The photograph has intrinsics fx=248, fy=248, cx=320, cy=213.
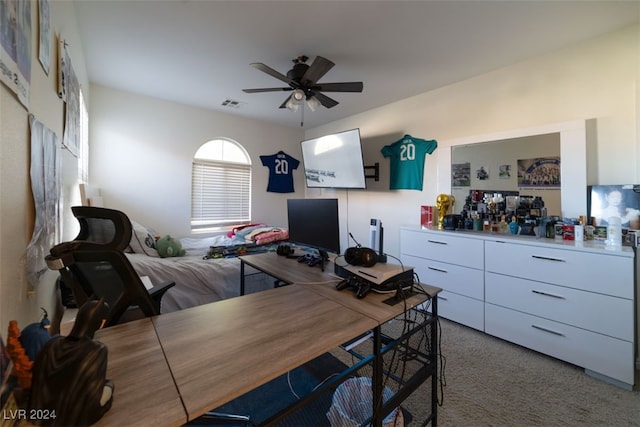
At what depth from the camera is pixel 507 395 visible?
1.67 metres

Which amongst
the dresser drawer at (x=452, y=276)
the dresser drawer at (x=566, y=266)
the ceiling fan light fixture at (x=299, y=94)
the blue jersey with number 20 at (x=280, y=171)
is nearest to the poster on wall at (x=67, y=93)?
the ceiling fan light fixture at (x=299, y=94)

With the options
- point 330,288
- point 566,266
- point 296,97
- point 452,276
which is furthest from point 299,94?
point 566,266

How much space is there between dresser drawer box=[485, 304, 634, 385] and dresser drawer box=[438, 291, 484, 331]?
67 mm

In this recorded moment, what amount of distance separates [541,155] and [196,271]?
358cm

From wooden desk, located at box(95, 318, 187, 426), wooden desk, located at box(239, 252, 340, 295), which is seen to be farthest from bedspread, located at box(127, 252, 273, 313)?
wooden desk, located at box(95, 318, 187, 426)

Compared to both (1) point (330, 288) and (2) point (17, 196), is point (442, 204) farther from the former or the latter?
(2) point (17, 196)

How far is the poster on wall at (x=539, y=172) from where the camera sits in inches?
91.7

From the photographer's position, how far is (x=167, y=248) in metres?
2.75

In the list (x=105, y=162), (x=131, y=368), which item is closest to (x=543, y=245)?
(x=131, y=368)

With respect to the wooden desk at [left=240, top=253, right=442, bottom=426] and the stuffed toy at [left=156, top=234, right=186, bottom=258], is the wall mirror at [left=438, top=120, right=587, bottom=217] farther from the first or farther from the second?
the stuffed toy at [left=156, top=234, right=186, bottom=258]

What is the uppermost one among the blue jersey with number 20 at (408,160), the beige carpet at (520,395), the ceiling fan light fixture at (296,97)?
the ceiling fan light fixture at (296,97)

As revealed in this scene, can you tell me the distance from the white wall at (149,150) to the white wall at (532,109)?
9.21ft

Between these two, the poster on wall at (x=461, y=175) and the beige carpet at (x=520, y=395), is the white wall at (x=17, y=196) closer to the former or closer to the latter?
the beige carpet at (x=520, y=395)

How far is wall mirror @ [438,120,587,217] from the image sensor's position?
86.4 inches
